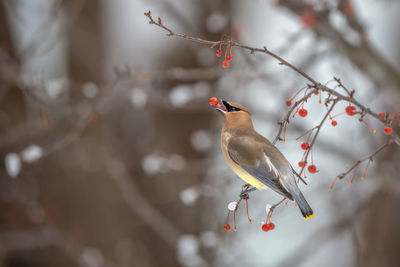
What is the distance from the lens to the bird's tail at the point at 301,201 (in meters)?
2.40

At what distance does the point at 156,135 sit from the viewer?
654cm

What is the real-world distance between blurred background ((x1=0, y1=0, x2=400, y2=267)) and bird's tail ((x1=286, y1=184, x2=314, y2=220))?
1.58 metres

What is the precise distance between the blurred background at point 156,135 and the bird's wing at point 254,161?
133cm

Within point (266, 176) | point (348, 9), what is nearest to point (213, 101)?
point (266, 176)

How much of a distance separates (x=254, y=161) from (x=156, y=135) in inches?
157

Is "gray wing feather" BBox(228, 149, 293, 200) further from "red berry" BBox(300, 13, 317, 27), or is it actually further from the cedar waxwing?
"red berry" BBox(300, 13, 317, 27)

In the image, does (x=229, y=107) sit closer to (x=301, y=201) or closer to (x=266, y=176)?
(x=266, y=176)

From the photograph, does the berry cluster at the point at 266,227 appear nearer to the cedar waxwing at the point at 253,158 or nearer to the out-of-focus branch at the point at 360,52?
the cedar waxwing at the point at 253,158

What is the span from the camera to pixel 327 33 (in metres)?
4.50

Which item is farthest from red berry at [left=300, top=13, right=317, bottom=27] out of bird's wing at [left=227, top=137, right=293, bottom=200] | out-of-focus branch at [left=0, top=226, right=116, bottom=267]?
out-of-focus branch at [left=0, top=226, right=116, bottom=267]

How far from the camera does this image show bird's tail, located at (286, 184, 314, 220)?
2.40 m

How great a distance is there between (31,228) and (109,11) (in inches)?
126

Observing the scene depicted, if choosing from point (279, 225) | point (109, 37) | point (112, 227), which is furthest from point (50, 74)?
point (279, 225)

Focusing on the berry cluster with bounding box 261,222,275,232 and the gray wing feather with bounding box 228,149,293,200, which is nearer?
the berry cluster with bounding box 261,222,275,232
